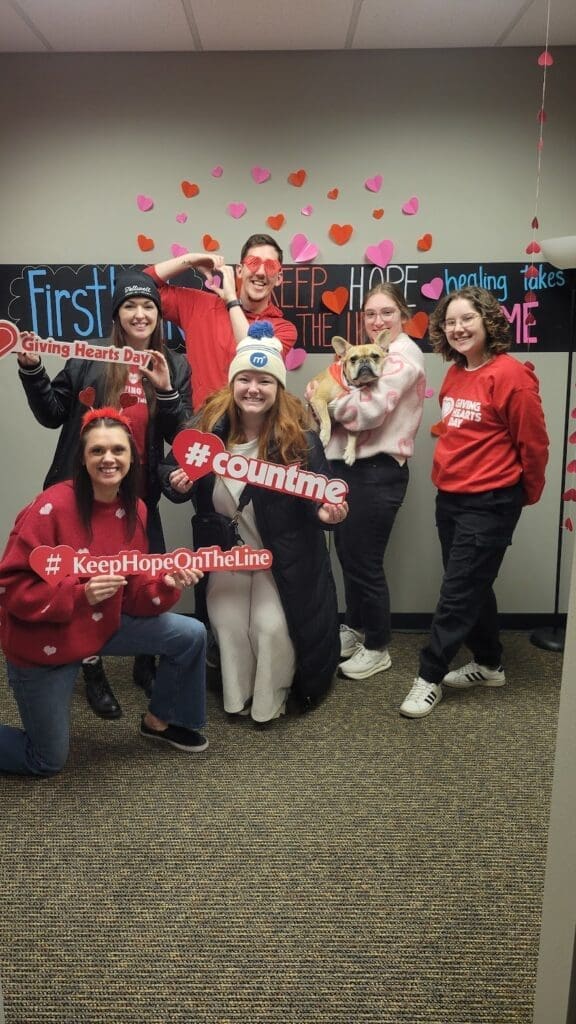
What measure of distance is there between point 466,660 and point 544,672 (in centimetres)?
32

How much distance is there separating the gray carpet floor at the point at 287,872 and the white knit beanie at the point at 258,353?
4.13 feet

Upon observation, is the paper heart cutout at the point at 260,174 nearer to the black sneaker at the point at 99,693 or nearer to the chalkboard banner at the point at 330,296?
the chalkboard banner at the point at 330,296

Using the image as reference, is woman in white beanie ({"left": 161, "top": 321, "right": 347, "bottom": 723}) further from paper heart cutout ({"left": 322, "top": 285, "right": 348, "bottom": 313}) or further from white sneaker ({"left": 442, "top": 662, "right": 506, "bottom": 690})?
paper heart cutout ({"left": 322, "top": 285, "right": 348, "bottom": 313})

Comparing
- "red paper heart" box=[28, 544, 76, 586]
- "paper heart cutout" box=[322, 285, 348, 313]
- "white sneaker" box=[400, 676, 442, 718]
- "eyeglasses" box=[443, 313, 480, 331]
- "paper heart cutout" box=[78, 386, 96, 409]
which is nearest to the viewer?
"red paper heart" box=[28, 544, 76, 586]

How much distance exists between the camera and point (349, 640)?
10.2 feet

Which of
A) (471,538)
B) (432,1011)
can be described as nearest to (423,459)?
(471,538)

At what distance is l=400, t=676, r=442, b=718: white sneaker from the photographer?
2652mm

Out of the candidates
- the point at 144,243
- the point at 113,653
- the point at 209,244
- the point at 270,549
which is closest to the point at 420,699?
the point at 270,549

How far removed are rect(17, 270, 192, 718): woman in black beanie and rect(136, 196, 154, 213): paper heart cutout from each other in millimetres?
849

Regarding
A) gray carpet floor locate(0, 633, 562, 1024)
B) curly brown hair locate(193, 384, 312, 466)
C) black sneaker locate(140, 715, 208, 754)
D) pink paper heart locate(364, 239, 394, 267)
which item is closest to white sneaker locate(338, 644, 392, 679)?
gray carpet floor locate(0, 633, 562, 1024)

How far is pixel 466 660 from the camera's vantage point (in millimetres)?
3145

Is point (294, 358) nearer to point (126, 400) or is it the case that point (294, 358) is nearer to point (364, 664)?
point (126, 400)

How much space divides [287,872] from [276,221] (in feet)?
8.18

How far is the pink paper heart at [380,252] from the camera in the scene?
3119 mm
